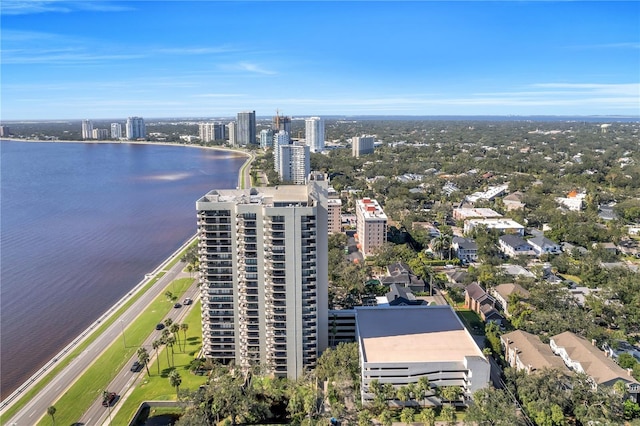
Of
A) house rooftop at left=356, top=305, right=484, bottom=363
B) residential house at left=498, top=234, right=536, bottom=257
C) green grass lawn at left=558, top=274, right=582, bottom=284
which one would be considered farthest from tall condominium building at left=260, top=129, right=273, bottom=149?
house rooftop at left=356, top=305, right=484, bottom=363

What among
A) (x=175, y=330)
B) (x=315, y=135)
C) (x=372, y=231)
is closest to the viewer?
(x=175, y=330)

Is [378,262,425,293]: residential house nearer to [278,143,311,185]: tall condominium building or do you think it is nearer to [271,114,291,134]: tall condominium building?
[278,143,311,185]: tall condominium building

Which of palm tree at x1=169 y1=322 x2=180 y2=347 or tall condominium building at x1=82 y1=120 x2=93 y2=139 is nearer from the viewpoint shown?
palm tree at x1=169 y1=322 x2=180 y2=347

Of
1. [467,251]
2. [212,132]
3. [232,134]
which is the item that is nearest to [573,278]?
[467,251]

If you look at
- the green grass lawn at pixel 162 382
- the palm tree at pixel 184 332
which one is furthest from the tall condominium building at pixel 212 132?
the green grass lawn at pixel 162 382

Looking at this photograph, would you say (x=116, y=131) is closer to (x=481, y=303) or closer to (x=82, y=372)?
(x=82, y=372)

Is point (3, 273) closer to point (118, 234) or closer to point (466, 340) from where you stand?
point (118, 234)

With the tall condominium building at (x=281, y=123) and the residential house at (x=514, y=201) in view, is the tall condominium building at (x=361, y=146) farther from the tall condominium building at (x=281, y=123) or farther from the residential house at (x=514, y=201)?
the residential house at (x=514, y=201)
